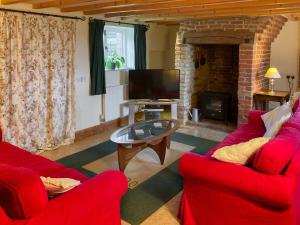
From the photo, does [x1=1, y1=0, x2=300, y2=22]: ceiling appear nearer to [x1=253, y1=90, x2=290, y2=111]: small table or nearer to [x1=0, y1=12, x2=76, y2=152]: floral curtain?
[x1=0, y1=12, x2=76, y2=152]: floral curtain

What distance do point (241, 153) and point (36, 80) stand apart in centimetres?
310

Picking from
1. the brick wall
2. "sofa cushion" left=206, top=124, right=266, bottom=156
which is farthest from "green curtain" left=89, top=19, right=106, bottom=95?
"sofa cushion" left=206, top=124, right=266, bottom=156

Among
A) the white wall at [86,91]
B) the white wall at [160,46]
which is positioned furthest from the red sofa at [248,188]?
the white wall at [160,46]

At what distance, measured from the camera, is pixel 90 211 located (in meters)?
1.93

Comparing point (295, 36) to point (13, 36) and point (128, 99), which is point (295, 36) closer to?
point (128, 99)

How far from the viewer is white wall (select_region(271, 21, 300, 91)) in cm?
558

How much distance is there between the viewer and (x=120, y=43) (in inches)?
238

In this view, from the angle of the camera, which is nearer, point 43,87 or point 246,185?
point 246,185

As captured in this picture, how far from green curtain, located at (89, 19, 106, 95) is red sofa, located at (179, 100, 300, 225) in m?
3.10

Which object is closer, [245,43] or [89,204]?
[89,204]

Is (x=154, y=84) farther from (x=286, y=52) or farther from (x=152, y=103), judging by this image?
(x=286, y=52)

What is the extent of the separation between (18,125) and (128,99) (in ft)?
7.93

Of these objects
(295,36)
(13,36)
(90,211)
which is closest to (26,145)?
(13,36)

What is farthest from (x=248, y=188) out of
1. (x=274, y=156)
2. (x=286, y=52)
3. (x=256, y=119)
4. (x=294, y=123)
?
(x=286, y=52)
